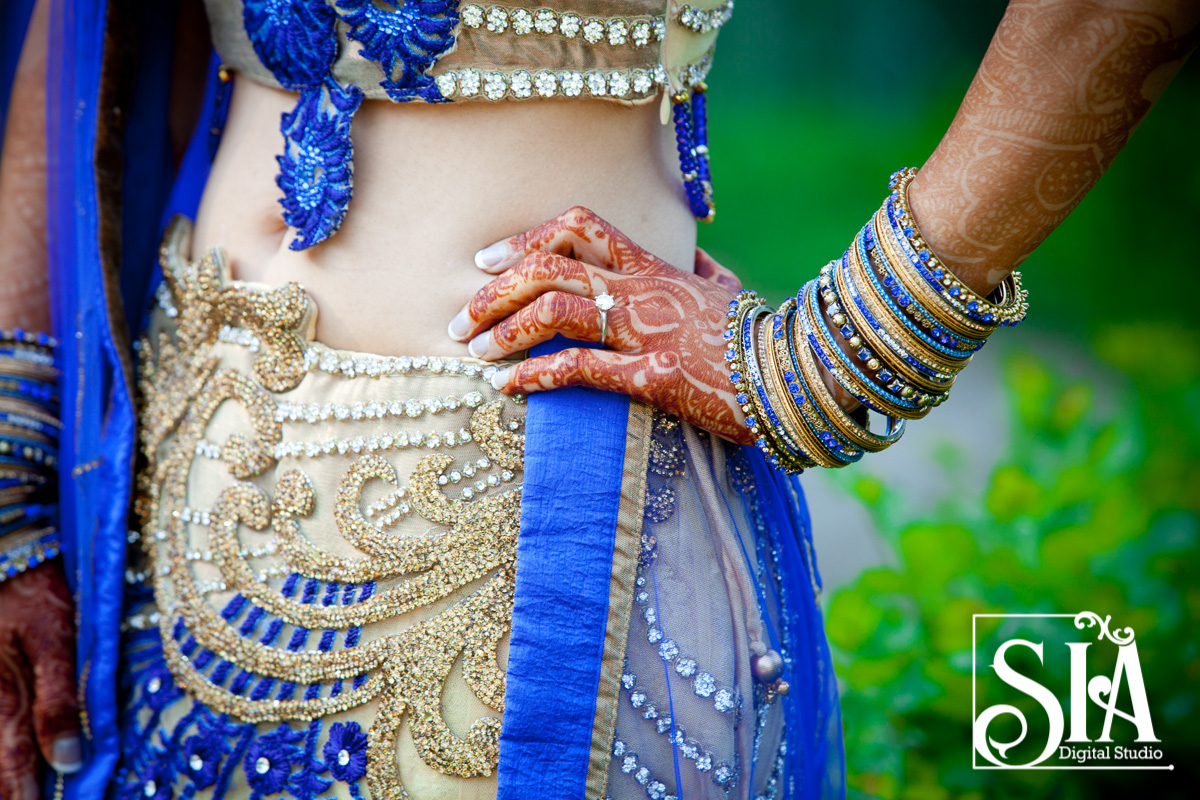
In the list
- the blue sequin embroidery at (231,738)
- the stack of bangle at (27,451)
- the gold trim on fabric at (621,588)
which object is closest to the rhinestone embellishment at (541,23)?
the gold trim on fabric at (621,588)

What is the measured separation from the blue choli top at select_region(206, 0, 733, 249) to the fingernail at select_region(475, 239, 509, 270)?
134 millimetres

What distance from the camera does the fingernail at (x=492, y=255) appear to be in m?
0.81

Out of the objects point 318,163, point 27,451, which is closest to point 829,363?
point 318,163

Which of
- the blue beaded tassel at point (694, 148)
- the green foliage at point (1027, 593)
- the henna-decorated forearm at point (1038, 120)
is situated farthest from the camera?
the green foliage at point (1027, 593)

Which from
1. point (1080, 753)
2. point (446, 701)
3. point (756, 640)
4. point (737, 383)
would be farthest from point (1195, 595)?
point (446, 701)

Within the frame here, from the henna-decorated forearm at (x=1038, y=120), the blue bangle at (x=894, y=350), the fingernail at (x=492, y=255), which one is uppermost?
the henna-decorated forearm at (x=1038, y=120)

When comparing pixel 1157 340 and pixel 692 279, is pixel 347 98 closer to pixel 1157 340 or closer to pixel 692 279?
pixel 692 279

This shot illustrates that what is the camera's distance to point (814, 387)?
733mm

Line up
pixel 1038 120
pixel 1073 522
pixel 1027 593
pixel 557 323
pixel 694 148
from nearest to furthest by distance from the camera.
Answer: pixel 1038 120 → pixel 557 323 → pixel 694 148 → pixel 1027 593 → pixel 1073 522

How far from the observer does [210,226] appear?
0.97 meters

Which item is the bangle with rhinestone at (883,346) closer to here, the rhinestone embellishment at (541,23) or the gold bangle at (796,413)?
the gold bangle at (796,413)

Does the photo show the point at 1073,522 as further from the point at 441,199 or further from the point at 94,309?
the point at 94,309

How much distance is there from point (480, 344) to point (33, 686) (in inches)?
26.9

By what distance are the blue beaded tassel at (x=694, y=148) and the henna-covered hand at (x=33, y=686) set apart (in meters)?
0.88
